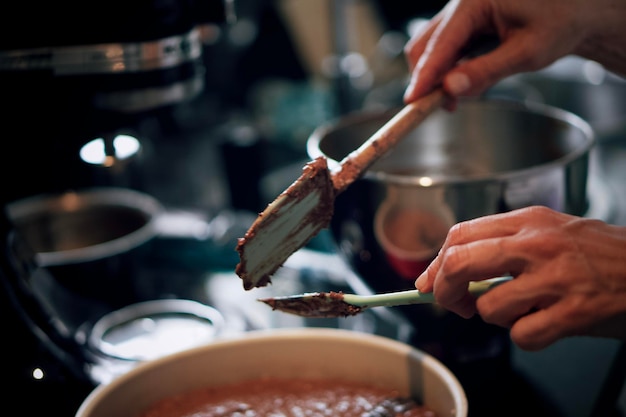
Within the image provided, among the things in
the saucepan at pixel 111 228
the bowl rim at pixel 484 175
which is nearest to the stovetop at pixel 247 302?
the saucepan at pixel 111 228

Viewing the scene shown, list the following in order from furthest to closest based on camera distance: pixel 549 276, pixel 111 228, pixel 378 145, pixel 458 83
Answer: pixel 111 228, pixel 458 83, pixel 378 145, pixel 549 276

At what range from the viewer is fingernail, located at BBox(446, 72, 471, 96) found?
936 mm

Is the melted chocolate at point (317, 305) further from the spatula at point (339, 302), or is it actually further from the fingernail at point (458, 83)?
the fingernail at point (458, 83)

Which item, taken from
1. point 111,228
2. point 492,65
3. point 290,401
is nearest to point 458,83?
point 492,65

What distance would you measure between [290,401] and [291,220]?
270 mm

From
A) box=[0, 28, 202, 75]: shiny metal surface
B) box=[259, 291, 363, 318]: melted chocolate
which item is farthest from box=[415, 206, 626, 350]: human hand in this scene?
box=[0, 28, 202, 75]: shiny metal surface

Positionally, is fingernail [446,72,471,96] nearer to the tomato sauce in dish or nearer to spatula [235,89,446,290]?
spatula [235,89,446,290]

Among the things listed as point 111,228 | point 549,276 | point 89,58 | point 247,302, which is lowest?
point 247,302

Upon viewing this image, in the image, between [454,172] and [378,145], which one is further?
[454,172]

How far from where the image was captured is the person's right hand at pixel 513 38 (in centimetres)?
93

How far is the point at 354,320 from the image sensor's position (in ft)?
3.65

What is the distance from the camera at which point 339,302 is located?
700 mm

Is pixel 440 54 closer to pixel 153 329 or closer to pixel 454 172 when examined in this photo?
pixel 454 172

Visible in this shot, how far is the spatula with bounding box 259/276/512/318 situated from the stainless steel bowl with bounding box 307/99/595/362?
196 millimetres
